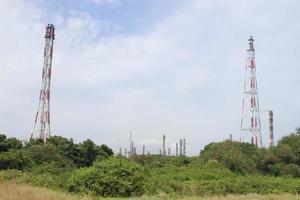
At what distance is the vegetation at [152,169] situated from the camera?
86.5 feet

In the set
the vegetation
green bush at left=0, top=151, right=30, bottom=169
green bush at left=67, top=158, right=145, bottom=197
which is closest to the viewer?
green bush at left=67, top=158, right=145, bottom=197

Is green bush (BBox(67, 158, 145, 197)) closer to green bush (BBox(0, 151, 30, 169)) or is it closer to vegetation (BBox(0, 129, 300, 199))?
vegetation (BBox(0, 129, 300, 199))

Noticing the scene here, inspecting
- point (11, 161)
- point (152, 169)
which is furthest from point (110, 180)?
point (152, 169)

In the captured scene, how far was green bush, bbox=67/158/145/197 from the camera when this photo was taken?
25844 mm

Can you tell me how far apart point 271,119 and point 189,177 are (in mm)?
30334

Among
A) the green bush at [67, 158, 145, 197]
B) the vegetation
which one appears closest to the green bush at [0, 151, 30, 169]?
the vegetation

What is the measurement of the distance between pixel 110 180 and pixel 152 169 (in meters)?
16.7

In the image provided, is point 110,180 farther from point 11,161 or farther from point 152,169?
point 152,169

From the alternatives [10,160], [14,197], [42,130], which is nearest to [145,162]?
[42,130]

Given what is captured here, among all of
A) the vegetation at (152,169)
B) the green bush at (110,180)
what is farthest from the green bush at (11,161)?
the green bush at (110,180)

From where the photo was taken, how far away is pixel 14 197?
16375 millimetres

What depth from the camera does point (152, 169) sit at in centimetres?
4241

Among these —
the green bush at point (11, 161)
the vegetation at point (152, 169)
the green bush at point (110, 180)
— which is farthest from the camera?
the green bush at point (11, 161)

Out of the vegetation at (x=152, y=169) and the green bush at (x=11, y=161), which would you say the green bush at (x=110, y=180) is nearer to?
the vegetation at (x=152, y=169)
